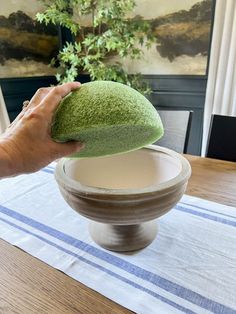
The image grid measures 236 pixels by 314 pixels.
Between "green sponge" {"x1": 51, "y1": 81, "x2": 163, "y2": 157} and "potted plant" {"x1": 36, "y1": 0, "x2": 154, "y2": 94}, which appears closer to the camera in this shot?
"green sponge" {"x1": 51, "y1": 81, "x2": 163, "y2": 157}

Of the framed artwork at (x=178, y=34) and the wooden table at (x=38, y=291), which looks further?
the framed artwork at (x=178, y=34)

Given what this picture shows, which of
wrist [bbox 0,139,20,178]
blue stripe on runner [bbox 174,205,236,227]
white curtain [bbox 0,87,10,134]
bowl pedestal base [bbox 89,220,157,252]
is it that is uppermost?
wrist [bbox 0,139,20,178]

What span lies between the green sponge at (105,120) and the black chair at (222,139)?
2.84 feet

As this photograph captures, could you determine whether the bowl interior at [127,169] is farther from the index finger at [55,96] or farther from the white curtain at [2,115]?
the white curtain at [2,115]

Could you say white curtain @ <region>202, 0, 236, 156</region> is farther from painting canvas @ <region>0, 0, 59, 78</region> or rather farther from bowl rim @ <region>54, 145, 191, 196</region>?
bowl rim @ <region>54, 145, 191, 196</region>

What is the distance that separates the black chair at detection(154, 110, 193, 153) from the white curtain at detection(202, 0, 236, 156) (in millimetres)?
698

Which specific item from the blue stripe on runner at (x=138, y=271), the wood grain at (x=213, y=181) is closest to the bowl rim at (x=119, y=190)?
the blue stripe on runner at (x=138, y=271)

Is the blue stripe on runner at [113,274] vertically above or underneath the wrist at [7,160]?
underneath

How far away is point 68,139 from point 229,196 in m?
0.53

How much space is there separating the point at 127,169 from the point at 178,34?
1.75 meters

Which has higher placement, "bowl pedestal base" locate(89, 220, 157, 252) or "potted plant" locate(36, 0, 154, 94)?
"potted plant" locate(36, 0, 154, 94)

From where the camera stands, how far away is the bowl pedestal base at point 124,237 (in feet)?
1.82

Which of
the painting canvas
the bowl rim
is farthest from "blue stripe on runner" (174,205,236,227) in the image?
the painting canvas

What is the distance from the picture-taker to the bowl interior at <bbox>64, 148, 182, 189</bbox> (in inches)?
24.9
